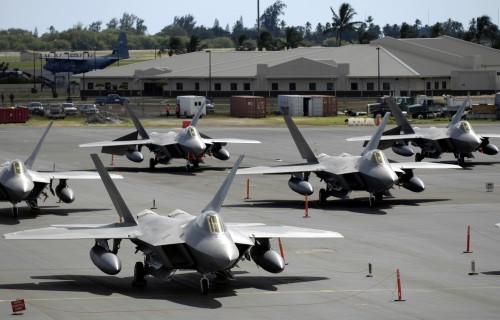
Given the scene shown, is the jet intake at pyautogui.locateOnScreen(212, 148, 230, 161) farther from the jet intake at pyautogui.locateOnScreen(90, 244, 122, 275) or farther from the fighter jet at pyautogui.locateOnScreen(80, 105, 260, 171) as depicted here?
the jet intake at pyautogui.locateOnScreen(90, 244, 122, 275)

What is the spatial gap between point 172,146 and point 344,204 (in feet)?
51.4

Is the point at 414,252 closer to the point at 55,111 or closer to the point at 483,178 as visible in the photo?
the point at 483,178

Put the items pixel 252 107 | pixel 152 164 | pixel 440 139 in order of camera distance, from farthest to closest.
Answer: pixel 252 107
pixel 152 164
pixel 440 139

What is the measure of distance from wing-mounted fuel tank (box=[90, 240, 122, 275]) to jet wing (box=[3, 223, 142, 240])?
1.43 feet

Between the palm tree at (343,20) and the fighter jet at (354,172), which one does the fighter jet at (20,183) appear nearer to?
the fighter jet at (354,172)

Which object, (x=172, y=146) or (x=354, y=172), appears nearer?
(x=354, y=172)

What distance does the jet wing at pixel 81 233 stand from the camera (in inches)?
1156

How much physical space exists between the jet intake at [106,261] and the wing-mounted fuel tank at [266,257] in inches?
148

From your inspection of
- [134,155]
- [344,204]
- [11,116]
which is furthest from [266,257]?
[11,116]

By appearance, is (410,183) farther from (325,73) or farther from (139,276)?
(325,73)

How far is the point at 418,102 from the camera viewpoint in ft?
358

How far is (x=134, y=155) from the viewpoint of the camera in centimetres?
6247

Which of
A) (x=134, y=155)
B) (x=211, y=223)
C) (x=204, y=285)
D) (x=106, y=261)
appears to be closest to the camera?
(x=211, y=223)

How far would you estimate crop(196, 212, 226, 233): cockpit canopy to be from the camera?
27828 millimetres
